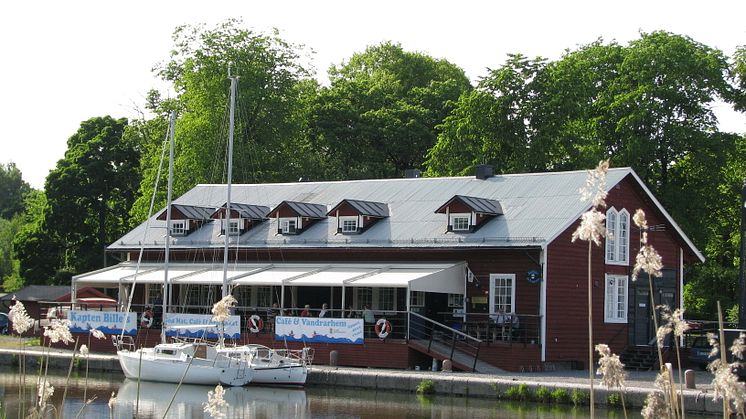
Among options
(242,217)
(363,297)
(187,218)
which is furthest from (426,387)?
(187,218)

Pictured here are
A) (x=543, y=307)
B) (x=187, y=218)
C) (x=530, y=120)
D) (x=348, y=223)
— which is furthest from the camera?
(x=530, y=120)

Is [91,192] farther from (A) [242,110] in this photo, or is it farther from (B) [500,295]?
(B) [500,295]

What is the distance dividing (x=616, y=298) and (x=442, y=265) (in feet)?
18.3

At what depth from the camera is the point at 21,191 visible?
110 meters

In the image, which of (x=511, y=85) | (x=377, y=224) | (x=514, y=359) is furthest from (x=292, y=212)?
(x=511, y=85)

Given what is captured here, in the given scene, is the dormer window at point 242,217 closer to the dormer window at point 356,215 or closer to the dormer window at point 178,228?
the dormer window at point 178,228

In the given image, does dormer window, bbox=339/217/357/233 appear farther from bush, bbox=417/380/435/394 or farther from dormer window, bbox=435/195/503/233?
bush, bbox=417/380/435/394

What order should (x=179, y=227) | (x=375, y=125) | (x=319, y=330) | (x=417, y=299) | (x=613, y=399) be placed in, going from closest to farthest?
(x=613, y=399) < (x=319, y=330) < (x=417, y=299) < (x=179, y=227) < (x=375, y=125)

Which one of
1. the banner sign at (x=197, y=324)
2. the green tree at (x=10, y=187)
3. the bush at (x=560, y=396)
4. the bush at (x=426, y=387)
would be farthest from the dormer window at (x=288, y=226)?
the green tree at (x=10, y=187)

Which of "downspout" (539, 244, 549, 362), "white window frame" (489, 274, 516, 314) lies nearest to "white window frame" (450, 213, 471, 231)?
"white window frame" (489, 274, 516, 314)

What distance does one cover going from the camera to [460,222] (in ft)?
109

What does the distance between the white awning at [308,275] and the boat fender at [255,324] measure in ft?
3.42

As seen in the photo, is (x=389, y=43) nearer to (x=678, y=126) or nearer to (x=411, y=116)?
(x=411, y=116)

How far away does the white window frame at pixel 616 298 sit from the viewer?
33.3m
